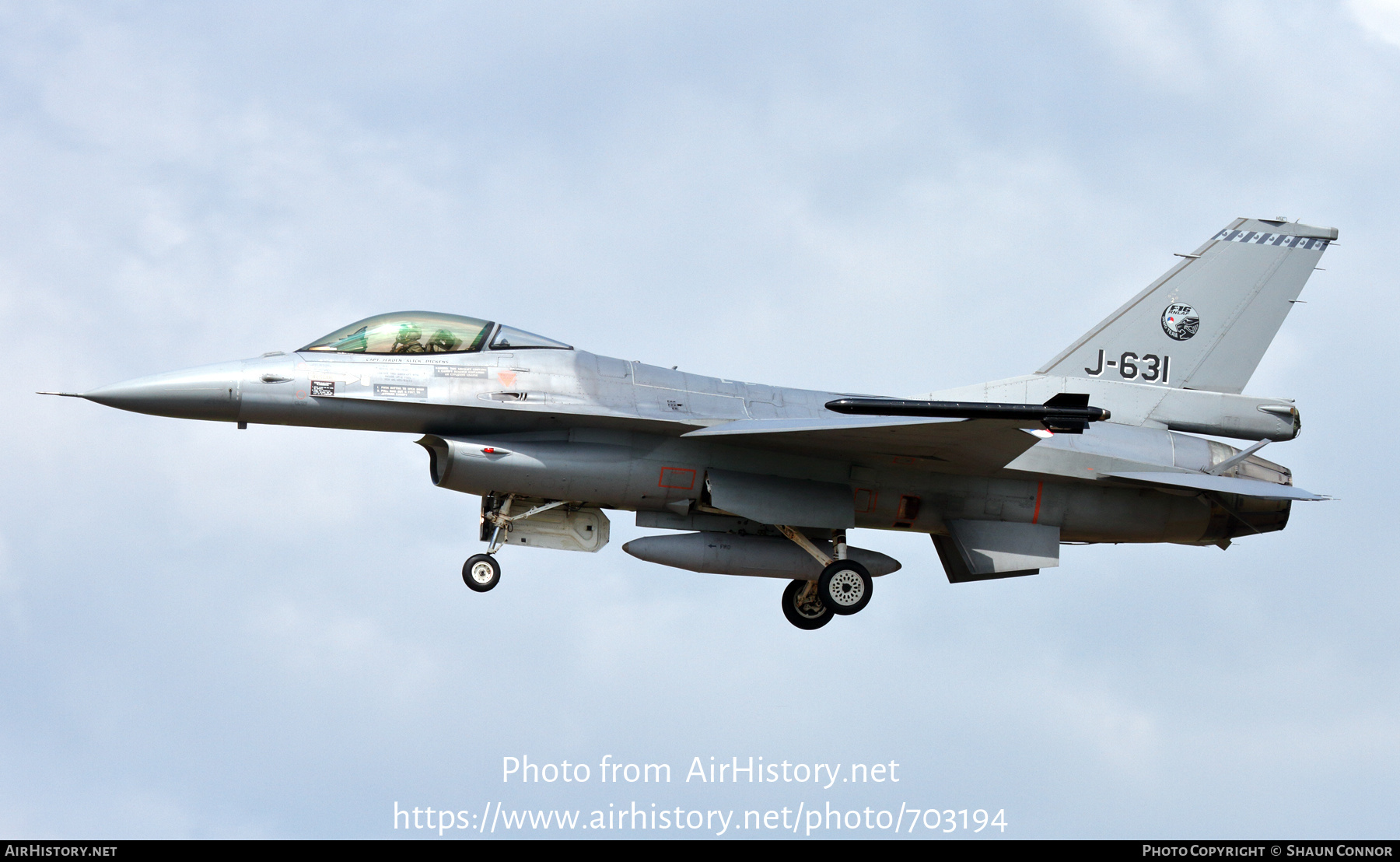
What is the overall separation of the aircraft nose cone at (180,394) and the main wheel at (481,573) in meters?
3.09

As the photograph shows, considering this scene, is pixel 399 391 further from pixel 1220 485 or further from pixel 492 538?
pixel 1220 485

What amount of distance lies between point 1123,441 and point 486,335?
811 cm

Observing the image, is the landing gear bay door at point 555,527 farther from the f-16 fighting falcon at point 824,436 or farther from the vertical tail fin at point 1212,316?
the vertical tail fin at point 1212,316

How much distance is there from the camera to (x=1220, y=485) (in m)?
18.2

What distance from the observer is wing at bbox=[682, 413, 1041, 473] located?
16.2 metres

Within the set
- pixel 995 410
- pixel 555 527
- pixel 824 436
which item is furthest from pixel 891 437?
pixel 555 527

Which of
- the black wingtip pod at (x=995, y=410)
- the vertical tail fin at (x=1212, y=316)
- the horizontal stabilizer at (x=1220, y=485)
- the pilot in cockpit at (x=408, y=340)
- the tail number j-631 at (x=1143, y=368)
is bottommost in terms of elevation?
the horizontal stabilizer at (x=1220, y=485)

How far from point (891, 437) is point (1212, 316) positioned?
6167 mm

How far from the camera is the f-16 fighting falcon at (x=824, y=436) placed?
54.4 feet

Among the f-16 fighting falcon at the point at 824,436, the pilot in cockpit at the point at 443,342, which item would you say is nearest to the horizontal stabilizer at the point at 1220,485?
the f-16 fighting falcon at the point at 824,436

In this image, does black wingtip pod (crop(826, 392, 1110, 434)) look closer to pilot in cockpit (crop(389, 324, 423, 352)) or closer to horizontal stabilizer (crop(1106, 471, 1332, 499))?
horizontal stabilizer (crop(1106, 471, 1332, 499))

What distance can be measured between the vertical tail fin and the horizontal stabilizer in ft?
6.23

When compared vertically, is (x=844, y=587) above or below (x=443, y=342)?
below
